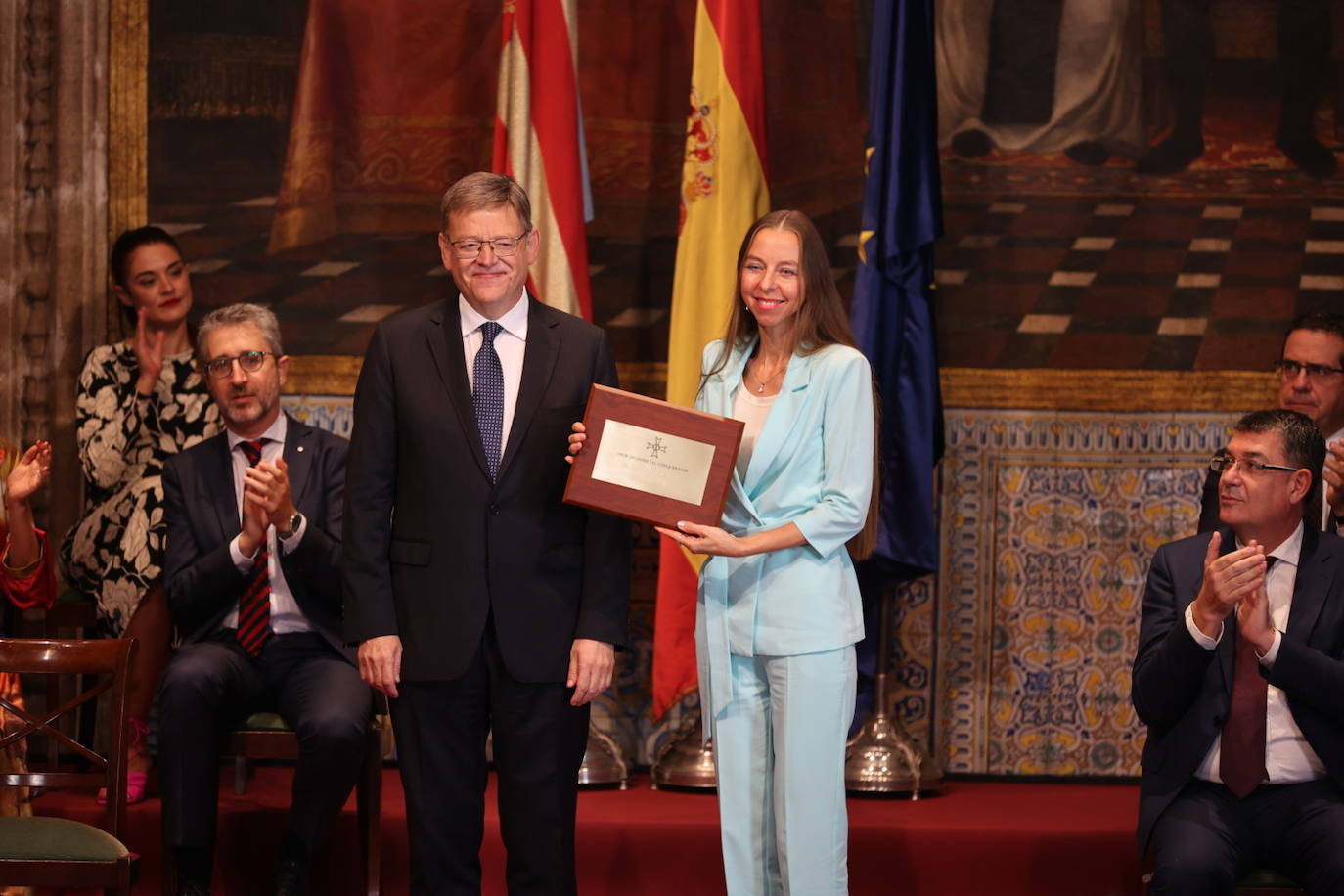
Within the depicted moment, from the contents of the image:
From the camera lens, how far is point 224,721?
419 cm

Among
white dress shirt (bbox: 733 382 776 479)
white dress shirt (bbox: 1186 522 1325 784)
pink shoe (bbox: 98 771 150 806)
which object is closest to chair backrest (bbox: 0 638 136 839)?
pink shoe (bbox: 98 771 150 806)

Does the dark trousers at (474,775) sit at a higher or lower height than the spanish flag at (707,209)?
lower

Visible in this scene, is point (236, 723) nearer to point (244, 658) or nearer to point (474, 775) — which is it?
point (244, 658)

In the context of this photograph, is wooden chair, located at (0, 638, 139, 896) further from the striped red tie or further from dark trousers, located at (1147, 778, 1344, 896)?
dark trousers, located at (1147, 778, 1344, 896)

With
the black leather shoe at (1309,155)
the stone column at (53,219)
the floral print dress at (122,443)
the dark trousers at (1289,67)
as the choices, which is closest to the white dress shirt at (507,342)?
the floral print dress at (122,443)

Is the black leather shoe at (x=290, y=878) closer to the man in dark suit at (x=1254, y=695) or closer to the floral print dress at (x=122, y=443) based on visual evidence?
the floral print dress at (x=122, y=443)

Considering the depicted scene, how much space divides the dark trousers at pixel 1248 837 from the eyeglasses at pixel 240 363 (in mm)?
2629

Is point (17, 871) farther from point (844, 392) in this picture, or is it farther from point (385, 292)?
point (385, 292)

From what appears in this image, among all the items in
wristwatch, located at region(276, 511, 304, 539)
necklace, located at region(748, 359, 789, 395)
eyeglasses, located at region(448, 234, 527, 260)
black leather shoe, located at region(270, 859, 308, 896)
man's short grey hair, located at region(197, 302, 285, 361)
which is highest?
eyeglasses, located at region(448, 234, 527, 260)

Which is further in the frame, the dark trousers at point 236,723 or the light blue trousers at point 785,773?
the dark trousers at point 236,723

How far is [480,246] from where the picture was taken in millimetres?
3219

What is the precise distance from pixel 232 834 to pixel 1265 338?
12.0ft

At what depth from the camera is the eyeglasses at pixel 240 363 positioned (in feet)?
14.3

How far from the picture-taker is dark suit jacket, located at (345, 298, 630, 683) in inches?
125
